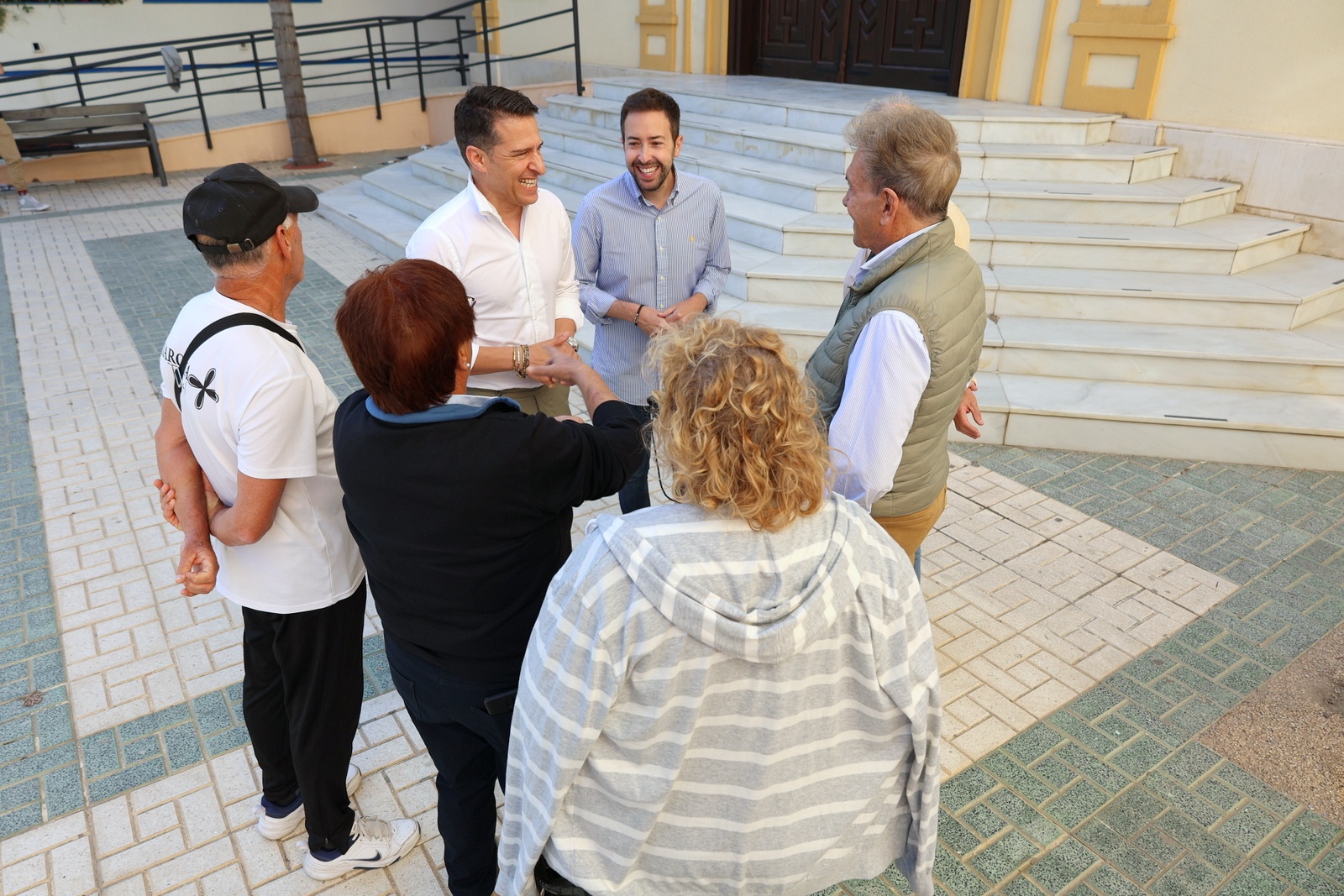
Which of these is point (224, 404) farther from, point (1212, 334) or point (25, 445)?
point (1212, 334)

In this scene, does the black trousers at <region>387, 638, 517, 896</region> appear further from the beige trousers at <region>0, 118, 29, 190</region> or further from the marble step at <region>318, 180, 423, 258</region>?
the beige trousers at <region>0, 118, 29, 190</region>

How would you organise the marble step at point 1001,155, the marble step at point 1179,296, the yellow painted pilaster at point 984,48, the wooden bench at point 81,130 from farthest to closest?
the wooden bench at point 81,130, the yellow painted pilaster at point 984,48, the marble step at point 1001,155, the marble step at point 1179,296

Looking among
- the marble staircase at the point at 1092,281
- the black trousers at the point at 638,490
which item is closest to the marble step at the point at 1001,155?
the marble staircase at the point at 1092,281

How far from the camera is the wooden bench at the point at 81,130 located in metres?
10.8

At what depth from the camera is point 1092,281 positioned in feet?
18.3

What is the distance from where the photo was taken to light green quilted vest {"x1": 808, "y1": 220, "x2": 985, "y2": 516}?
6.90ft

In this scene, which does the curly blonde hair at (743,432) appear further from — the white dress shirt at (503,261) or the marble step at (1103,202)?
the marble step at (1103,202)

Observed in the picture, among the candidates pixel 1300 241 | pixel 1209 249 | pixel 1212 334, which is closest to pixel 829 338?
pixel 1212 334

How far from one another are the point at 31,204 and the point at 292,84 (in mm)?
3592

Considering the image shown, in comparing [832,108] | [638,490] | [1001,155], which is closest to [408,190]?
[832,108]

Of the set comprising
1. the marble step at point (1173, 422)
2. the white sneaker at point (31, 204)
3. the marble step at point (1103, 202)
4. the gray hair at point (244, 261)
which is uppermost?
the gray hair at point (244, 261)

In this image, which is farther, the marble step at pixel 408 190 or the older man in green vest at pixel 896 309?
the marble step at pixel 408 190

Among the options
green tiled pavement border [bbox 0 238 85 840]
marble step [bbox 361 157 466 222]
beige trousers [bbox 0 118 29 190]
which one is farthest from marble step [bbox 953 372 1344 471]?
beige trousers [bbox 0 118 29 190]

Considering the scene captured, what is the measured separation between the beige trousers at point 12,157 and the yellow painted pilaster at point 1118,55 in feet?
38.5
